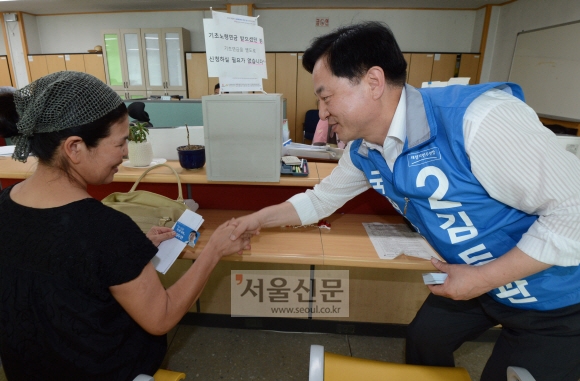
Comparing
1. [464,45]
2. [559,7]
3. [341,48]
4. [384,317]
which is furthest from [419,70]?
[341,48]

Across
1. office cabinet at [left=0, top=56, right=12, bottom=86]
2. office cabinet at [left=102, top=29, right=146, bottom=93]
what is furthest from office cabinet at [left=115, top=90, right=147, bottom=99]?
office cabinet at [left=0, top=56, right=12, bottom=86]

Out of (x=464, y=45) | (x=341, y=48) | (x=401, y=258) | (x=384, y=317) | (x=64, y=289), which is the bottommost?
(x=384, y=317)

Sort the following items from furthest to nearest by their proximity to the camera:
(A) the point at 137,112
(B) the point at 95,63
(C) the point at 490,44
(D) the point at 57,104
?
(B) the point at 95,63
(C) the point at 490,44
(A) the point at 137,112
(D) the point at 57,104

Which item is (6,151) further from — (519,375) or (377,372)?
(519,375)

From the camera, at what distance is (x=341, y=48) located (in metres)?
0.86

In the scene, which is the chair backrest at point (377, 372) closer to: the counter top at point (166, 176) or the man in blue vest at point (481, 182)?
the man in blue vest at point (481, 182)

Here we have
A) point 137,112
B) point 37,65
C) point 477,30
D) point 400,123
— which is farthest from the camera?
point 37,65

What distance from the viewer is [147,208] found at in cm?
125

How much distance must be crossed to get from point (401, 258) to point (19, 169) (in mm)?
1708

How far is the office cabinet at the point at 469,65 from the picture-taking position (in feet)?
18.0

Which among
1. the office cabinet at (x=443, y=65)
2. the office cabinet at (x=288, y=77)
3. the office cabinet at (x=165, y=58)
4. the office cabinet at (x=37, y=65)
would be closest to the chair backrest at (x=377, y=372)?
the office cabinet at (x=288, y=77)

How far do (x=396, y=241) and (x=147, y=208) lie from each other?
102 cm

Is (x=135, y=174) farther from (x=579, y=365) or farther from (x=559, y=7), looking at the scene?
(x=559, y=7)

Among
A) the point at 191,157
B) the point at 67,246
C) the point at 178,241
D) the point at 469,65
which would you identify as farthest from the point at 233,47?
the point at 469,65
